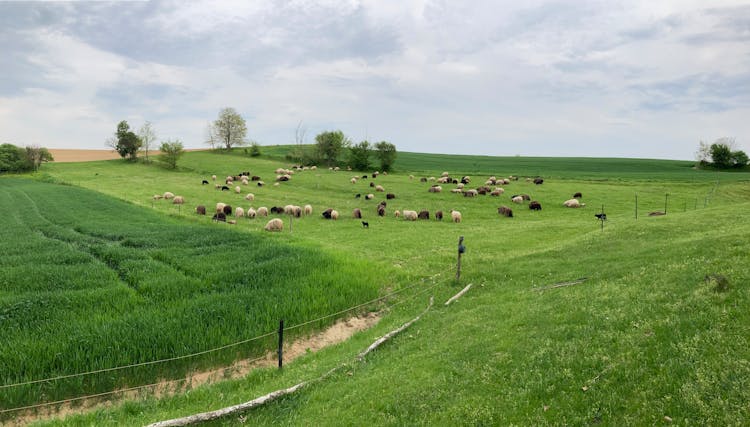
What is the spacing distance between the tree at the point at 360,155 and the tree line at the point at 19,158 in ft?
234

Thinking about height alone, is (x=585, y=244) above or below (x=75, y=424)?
above

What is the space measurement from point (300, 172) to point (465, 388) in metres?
77.5

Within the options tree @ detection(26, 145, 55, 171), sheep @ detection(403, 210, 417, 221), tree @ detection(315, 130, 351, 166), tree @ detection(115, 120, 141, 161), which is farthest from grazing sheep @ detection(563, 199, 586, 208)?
tree @ detection(26, 145, 55, 171)

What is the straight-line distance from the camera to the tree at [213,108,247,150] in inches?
4855

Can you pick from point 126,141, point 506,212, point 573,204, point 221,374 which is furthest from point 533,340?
point 126,141

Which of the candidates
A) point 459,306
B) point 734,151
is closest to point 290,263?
point 459,306

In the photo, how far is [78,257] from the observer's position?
20656 millimetres

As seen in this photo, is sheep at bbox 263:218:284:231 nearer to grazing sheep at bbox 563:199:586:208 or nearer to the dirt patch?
the dirt patch

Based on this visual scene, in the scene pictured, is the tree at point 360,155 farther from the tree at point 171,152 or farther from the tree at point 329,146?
the tree at point 171,152

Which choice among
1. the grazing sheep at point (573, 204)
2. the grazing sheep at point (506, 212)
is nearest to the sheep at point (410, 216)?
the grazing sheep at point (506, 212)

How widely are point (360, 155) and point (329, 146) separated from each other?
39.6 feet

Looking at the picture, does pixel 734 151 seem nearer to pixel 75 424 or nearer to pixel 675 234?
pixel 675 234

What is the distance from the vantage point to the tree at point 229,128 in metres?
123

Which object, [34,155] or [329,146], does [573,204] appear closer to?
[329,146]
